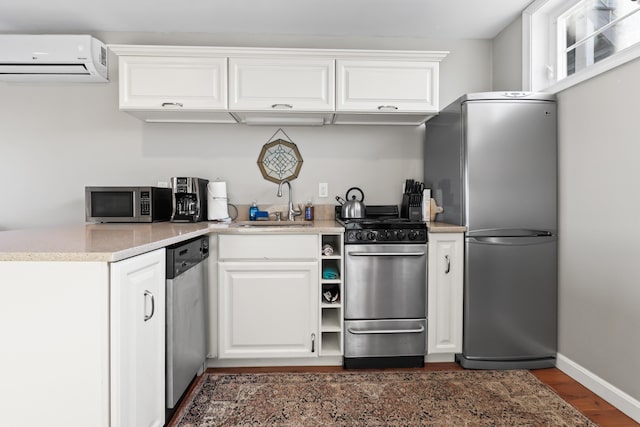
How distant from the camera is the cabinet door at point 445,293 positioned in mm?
2410

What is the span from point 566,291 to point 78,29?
3.88 meters

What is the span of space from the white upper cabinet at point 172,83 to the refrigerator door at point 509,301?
6.42ft

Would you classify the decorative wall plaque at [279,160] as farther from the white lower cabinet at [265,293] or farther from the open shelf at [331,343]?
the open shelf at [331,343]

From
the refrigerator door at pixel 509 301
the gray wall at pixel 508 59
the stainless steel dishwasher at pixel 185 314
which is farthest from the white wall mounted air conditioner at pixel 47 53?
the gray wall at pixel 508 59

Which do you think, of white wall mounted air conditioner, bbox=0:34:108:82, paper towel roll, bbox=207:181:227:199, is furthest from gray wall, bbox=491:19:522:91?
white wall mounted air conditioner, bbox=0:34:108:82

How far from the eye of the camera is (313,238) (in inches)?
93.4

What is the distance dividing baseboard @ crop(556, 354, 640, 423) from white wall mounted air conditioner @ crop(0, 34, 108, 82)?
3.76 meters

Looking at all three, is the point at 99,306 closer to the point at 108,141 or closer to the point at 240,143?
the point at 240,143

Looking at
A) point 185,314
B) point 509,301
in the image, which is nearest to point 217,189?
point 185,314

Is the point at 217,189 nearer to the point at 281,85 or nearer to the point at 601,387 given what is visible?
the point at 281,85

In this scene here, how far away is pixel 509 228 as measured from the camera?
2.37 metres

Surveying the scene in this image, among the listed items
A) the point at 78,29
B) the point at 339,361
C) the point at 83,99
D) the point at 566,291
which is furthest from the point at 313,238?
the point at 78,29

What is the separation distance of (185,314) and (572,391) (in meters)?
2.15

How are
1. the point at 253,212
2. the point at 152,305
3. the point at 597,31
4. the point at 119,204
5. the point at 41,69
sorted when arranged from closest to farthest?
the point at 152,305 → the point at 597,31 → the point at 119,204 → the point at 41,69 → the point at 253,212
